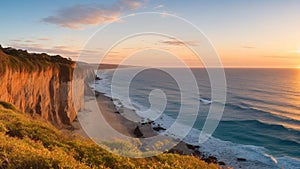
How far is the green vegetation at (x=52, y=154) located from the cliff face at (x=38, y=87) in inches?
495

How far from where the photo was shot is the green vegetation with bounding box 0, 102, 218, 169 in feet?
20.3

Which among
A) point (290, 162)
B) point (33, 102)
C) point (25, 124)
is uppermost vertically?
point (25, 124)

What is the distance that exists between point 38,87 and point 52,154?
25043 mm

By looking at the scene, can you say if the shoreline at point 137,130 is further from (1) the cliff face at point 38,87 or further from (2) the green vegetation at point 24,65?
(2) the green vegetation at point 24,65

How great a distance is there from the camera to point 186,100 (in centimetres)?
Result: 8544

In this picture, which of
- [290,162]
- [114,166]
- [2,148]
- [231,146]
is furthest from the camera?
[231,146]

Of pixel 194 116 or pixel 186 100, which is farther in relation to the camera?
pixel 186 100

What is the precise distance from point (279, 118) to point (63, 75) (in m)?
49.7

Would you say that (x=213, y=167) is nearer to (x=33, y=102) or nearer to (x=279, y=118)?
(x=33, y=102)

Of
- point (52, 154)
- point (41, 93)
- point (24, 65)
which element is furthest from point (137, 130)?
point (52, 154)

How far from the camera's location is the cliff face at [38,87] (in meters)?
23.2

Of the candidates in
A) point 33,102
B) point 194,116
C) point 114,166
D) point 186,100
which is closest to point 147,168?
point 114,166

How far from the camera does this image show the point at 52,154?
6926mm

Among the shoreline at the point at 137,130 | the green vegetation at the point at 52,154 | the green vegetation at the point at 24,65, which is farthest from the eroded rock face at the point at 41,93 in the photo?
the green vegetation at the point at 52,154
